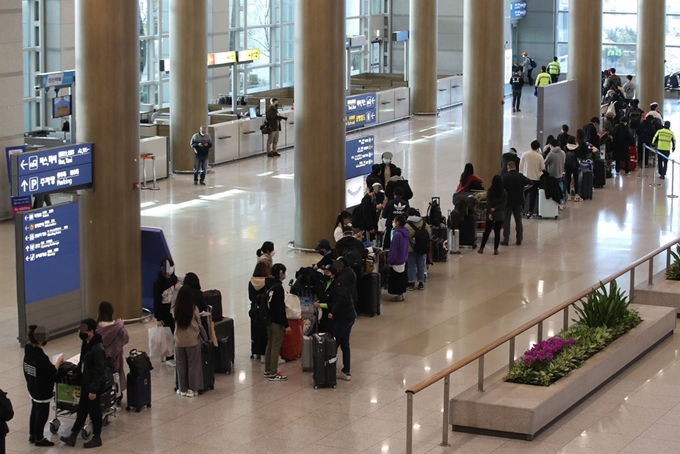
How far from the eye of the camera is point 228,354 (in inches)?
498

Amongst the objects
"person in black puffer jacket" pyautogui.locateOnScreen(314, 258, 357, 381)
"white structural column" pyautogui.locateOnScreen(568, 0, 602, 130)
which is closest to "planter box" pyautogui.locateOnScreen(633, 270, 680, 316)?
"person in black puffer jacket" pyautogui.locateOnScreen(314, 258, 357, 381)

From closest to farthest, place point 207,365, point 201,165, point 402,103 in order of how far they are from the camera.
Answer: point 207,365
point 201,165
point 402,103

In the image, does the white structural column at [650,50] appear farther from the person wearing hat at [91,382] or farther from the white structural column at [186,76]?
the person wearing hat at [91,382]

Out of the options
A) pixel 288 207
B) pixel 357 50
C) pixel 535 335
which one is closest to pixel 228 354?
pixel 535 335

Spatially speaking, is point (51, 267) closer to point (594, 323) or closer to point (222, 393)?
point (222, 393)

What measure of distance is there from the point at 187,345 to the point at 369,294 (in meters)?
3.79

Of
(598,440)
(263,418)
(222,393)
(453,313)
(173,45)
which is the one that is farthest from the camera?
(173,45)

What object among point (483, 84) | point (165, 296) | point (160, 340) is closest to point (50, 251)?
point (165, 296)

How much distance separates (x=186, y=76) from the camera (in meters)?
25.9

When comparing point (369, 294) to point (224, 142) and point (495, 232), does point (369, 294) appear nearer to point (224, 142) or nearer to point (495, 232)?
point (495, 232)

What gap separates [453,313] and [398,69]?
30535mm

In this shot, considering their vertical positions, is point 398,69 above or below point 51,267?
above

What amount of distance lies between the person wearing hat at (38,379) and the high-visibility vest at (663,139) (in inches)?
717

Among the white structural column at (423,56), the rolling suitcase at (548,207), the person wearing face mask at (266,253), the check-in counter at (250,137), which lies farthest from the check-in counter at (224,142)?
the person wearing face mask at (266,253)
